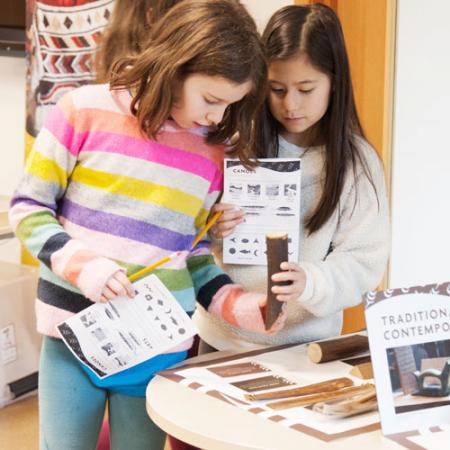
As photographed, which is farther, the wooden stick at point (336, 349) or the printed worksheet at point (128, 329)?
Result: the wooden stick at point (336, 349)

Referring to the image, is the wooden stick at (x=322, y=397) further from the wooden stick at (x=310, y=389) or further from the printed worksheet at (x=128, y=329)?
the printed worksheet at (x=128, y=329)

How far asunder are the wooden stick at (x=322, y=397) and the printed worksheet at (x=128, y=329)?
0.21 m

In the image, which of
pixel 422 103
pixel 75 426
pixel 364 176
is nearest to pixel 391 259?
pixel 422 103

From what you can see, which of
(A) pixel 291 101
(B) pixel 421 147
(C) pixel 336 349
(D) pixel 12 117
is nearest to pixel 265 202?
(A) pixel 291 101

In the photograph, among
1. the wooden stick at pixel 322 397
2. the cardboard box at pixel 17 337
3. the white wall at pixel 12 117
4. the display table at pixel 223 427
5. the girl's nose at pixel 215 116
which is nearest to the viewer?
the display table at pixel 223 427

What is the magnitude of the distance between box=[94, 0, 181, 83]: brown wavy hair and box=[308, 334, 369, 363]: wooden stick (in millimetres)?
646

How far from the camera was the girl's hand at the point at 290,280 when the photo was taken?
1.40 metres

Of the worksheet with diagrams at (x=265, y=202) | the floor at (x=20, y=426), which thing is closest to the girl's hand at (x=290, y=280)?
the worksheet with diagrams at (x=265, y=202)

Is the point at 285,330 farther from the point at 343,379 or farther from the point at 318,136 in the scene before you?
the point at 318,136

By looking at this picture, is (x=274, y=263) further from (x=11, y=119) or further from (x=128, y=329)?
(x=11, y=119)

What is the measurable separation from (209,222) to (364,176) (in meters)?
0.31

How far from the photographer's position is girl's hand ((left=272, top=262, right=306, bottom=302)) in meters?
1.40

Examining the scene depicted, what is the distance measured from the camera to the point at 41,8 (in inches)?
114

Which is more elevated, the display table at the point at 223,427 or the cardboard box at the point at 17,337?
the display table at the point at 223,427
